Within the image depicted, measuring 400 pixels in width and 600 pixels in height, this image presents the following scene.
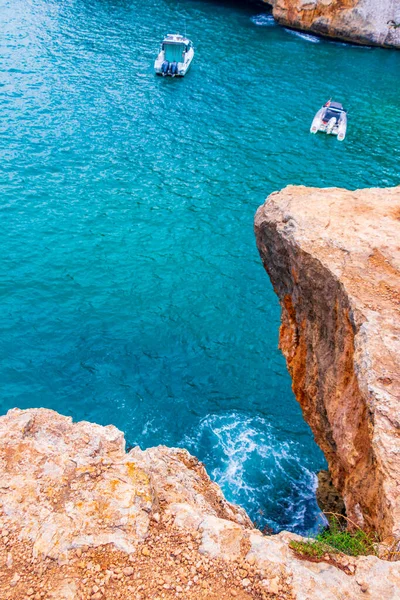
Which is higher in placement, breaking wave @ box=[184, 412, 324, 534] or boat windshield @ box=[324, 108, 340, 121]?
boat windshield @ box=[324, 108, 340, 121]

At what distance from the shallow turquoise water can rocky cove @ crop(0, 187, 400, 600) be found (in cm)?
539

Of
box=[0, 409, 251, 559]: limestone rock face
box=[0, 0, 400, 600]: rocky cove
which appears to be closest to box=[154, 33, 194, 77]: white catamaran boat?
box=[0, 0, 400, 600]: rocky cove

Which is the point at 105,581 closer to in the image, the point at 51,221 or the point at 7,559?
the point at 7,559

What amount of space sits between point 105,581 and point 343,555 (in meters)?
3.65

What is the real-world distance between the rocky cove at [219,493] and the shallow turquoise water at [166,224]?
5394 mm

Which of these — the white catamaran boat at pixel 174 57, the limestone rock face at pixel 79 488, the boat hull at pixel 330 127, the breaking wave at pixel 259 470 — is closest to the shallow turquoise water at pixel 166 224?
the breaking wave at pixel 259 470

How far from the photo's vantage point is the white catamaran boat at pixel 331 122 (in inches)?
1435

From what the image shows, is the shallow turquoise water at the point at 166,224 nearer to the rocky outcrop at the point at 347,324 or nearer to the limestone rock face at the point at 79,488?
the rocky outcrop at the point at 347,324

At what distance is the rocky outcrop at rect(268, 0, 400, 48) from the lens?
176ft

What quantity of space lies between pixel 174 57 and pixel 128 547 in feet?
150

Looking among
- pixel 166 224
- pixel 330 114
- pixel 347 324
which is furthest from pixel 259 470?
pixel 330 114

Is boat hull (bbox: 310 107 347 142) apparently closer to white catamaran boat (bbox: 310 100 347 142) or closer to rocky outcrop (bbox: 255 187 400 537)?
white catamaran boat (bbox: 310 100 347 142)

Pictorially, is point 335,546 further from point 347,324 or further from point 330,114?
point 330,114

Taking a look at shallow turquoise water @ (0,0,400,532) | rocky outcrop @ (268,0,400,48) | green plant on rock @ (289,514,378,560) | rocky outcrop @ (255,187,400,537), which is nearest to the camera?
green plant on rock @ (289,514,378,560)
